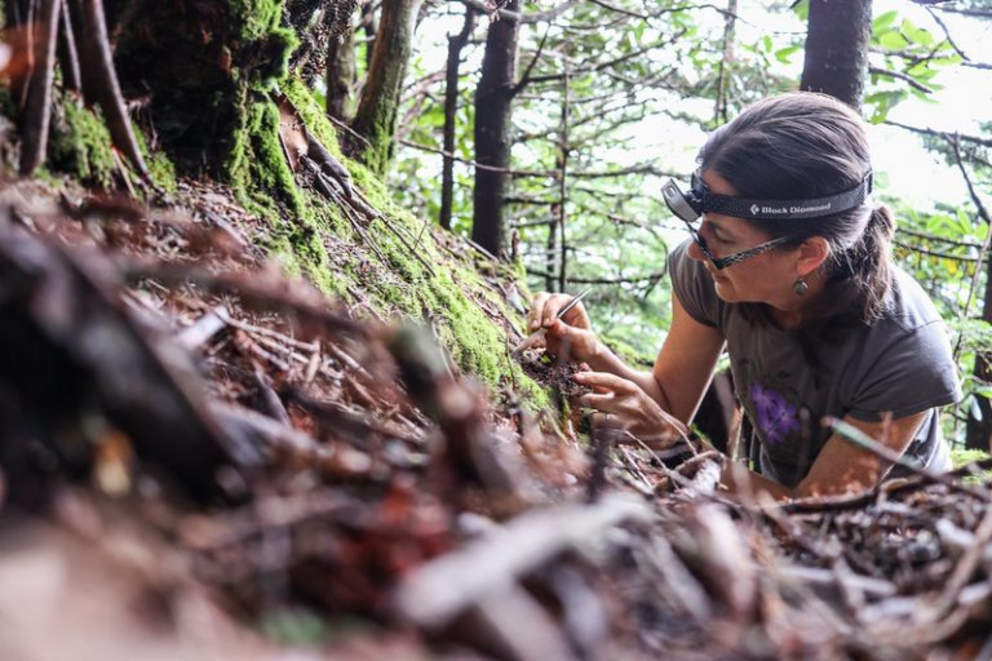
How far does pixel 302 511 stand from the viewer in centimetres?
72

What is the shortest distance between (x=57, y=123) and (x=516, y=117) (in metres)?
6.96

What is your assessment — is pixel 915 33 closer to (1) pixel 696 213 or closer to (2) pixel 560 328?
(1) pixel 696 213

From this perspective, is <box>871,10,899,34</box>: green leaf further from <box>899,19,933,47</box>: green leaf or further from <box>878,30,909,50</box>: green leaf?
<box>899,19,933,47</box>: green leaf

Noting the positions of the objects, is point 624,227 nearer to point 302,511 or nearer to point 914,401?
point 914,401

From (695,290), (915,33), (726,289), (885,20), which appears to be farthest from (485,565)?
(915,33)

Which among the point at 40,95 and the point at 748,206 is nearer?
the point at 40,95

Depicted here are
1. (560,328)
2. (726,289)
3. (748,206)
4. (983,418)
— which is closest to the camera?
(748,206)

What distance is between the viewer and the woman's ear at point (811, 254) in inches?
130

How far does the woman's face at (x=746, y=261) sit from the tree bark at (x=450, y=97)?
98.1 inches

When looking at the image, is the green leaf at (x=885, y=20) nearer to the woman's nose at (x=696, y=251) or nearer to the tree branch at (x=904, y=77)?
the tree branch at (x=904, y=77)

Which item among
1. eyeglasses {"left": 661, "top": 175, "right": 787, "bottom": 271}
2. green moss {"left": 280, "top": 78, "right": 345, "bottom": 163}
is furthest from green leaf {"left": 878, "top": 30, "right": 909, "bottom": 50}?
green moss {"left": 280, "top": 78, "right": 345, "bottom": 163}

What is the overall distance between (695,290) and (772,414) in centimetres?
→ 83

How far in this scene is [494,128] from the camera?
19.9ft

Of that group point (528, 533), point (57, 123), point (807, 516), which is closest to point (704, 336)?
point (807, 516)
